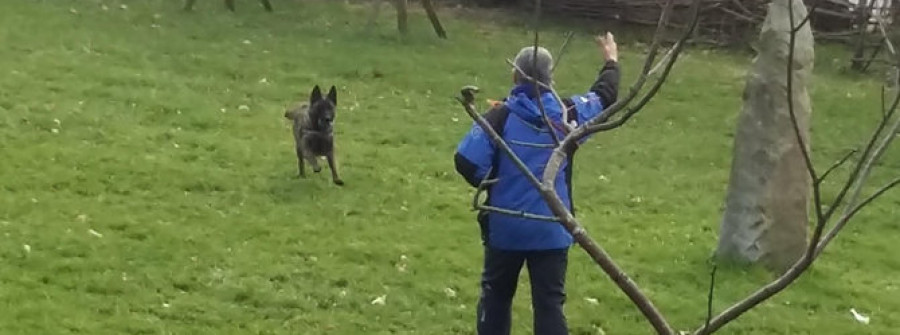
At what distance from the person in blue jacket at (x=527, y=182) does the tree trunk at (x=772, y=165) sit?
2.94 m

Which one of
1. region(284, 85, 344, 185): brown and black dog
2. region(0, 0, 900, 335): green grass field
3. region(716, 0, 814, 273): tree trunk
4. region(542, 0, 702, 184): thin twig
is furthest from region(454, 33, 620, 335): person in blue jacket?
region(284, 85, 344, 185): brown and black dog

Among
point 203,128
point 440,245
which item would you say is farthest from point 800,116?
point 203,128

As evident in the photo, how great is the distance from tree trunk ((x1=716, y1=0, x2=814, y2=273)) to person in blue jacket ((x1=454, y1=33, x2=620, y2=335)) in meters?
2.94

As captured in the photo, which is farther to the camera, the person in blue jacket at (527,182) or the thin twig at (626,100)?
the person in blue jacket at (527,182)

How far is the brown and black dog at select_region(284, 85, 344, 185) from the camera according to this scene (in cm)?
1051

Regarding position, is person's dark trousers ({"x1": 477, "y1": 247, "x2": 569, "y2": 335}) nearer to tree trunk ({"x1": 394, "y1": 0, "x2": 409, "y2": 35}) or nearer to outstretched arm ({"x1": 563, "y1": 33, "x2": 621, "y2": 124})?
outstretched arm ({"x1": 563, "y1": 33, "x2": 621, "y2": 124})

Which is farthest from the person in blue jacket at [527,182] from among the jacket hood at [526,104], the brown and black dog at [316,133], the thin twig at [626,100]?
the brown and black dog at [316,133]

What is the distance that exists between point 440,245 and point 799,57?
2732 millimetres

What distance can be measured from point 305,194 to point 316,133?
527 mm

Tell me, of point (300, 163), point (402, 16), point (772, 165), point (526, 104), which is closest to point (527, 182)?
point (526, 104)

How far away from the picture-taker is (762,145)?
892 centimetres

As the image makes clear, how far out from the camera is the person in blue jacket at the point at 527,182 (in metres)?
5.95

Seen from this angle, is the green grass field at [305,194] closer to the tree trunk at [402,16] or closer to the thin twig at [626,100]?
the tree trunk at [402,16]

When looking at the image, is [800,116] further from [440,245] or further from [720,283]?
[440,245]
